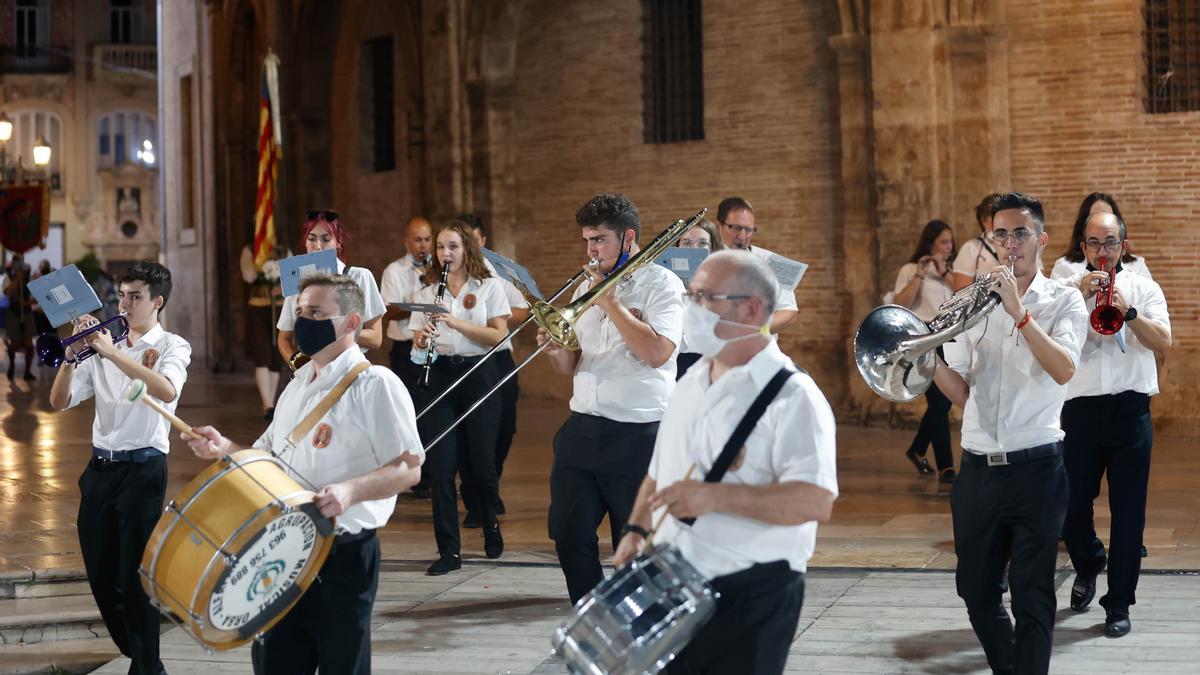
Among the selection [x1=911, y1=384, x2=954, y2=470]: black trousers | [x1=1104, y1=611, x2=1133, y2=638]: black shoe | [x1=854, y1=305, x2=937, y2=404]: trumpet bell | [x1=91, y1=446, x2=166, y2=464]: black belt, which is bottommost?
[x1=1104, y1=611, x2=1133, y2=638]: black shoe

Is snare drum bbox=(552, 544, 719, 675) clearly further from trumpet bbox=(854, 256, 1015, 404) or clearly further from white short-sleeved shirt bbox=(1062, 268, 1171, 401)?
white short-sleeved shirt bbox=(1062, 268, 1171, 401)

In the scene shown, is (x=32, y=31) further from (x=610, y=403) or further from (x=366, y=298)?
(x=610, y=403)

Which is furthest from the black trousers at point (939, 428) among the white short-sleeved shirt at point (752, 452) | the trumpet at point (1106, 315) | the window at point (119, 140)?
the window at point (119, 140)

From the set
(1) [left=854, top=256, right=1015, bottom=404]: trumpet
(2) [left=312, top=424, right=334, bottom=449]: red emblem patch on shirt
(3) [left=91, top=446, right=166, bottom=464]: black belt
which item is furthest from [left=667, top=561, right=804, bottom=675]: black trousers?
(3) [left=91, top=446, right=166, bottom=464]: black belt

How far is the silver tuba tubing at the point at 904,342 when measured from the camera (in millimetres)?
5082

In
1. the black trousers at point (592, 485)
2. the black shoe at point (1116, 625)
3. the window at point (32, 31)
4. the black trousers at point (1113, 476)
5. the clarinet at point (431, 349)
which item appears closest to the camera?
the black trousers at point (592, 485)

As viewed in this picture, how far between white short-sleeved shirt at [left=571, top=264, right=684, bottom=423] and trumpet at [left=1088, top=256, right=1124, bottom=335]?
5.84 ft

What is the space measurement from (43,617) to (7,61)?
47.8 meters

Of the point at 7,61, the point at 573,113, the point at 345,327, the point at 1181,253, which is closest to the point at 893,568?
the point at 345,327

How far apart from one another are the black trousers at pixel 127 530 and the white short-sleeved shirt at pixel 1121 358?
3.88 m

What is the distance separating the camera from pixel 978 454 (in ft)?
17.4

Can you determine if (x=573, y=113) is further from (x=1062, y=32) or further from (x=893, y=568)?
(x=893, y=568)

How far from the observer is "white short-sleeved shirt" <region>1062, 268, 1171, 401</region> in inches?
265

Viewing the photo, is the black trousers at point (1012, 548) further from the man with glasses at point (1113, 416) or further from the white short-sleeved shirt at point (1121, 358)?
the white short-sleeved shirt at point (1121, 358)
